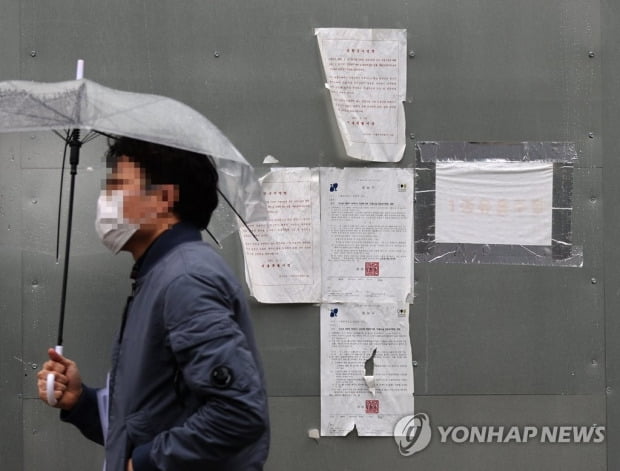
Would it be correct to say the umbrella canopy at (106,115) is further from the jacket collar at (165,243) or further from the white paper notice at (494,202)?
the white paper notice at (494,202)

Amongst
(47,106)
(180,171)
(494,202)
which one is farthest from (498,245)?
(47,106)

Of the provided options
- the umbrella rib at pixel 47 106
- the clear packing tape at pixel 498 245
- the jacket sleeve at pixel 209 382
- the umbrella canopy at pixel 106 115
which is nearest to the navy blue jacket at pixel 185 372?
the jacket sleeve at pixel 209 382

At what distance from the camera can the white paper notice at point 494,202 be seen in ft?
11.8

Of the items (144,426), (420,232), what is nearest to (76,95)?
(144,426)

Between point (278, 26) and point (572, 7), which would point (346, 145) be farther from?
point (572, 7)

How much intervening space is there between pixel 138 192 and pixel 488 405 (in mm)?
2050

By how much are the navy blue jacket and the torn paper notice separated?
1.40 m

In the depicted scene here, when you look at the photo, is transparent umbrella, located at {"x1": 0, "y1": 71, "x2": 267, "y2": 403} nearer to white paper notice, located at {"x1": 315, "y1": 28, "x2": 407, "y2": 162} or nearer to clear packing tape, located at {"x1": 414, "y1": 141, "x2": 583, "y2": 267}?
white paper notice, located at {"x1": 315, "y1": 28, "x2": 407, "y2": 162}

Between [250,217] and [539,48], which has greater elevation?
[539,48]

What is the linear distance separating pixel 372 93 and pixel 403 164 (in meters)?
0.34

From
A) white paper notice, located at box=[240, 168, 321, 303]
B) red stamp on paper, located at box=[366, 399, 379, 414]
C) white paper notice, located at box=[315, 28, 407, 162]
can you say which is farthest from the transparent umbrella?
red stamp on paper, located at box=[366, 399, 379, 414]

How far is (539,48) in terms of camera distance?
3.61 meters

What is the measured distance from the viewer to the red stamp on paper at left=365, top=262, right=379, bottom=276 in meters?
3.58

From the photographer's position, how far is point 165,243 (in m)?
2.16
